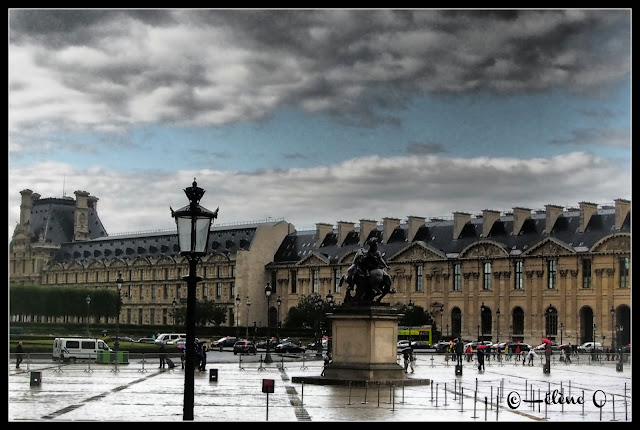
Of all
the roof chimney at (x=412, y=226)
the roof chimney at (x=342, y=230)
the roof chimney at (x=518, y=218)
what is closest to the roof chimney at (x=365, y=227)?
the roof chimney at (x=342, y=230)

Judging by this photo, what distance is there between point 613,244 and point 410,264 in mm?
26793

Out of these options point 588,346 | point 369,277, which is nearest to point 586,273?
point 588,346

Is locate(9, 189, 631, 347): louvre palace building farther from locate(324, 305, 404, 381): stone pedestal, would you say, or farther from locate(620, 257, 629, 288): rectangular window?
locate(324, 305, 404, 381): stone pedestal

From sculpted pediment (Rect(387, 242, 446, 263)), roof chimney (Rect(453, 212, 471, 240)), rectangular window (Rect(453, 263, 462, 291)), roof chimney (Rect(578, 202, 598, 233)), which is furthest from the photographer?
sculpted pediment (Rect(387, 242, 446, 263))

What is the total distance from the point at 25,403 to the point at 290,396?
24.0 ft

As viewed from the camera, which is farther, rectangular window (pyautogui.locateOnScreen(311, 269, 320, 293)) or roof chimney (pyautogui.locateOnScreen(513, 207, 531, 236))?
rectangular window (pyautogui.locateOnScreen(311, 269, 320, 293))

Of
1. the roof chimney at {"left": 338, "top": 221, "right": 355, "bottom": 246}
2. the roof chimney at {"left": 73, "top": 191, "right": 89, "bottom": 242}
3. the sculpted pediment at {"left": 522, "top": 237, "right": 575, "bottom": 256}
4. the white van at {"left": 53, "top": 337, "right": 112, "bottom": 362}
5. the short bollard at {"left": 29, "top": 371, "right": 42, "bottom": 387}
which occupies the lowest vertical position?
the short bollard at {"left": 29, "top": 371, "right": 42, "bottom": 387}

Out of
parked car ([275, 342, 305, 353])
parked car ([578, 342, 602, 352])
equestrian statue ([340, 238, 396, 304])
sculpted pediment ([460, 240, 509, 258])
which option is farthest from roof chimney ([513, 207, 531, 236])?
equestrian statue ([340, 238, 396, 304])

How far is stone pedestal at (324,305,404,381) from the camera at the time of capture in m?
34.2

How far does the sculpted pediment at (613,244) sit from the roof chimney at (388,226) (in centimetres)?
2988

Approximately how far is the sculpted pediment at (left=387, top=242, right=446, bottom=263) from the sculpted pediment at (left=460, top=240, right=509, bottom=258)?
3256 millimetres

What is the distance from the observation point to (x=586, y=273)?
104688 millimetres

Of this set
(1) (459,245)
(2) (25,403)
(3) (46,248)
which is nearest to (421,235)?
(1) (459,245)
